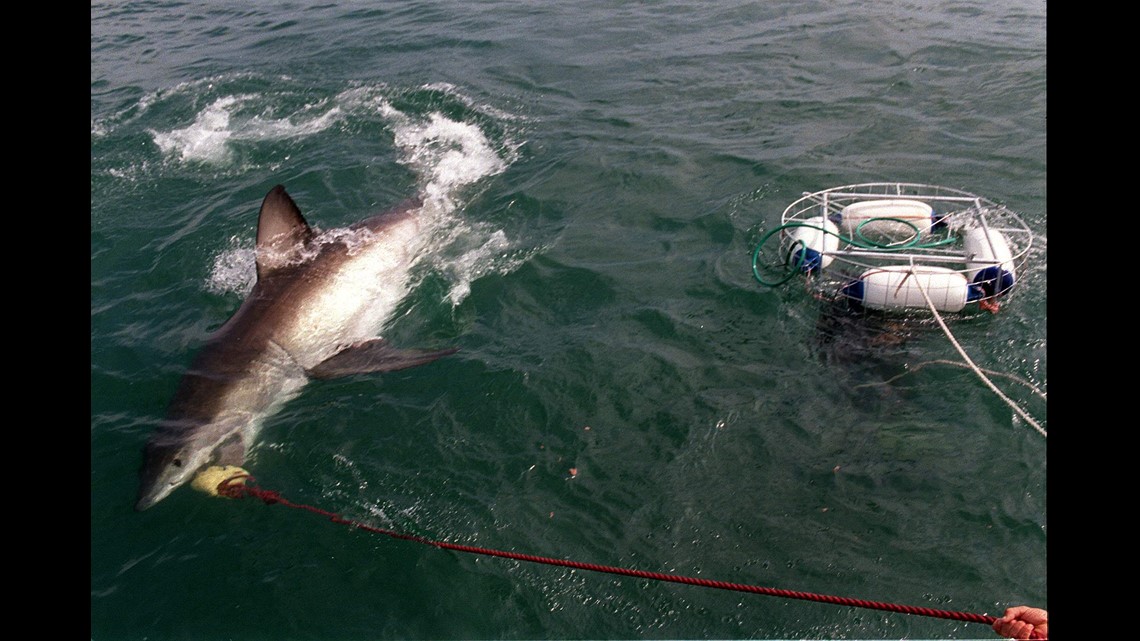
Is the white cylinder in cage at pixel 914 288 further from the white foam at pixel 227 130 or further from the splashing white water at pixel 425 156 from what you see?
the white foam at pixel 227 130

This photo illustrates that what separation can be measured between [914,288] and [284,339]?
6.03 m

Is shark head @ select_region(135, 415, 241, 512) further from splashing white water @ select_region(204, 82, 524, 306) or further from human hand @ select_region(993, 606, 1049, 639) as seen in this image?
human hand @ select_region(993, 606, 1049, 639)

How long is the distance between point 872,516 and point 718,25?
12.8 meters

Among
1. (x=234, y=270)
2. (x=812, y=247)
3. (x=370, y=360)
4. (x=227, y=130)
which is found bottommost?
(x=370, y=360)

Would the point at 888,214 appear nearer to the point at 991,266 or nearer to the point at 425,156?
the point at 991,266

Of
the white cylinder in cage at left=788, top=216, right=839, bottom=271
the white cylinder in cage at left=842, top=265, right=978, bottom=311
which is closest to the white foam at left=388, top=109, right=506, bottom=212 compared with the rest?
the white cylinder in cage at left=788, top=216, right=839, bottom=271

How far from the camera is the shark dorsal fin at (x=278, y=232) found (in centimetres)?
808

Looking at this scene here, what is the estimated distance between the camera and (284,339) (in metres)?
7.36

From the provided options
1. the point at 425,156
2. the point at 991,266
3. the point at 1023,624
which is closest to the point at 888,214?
the point at 991,266

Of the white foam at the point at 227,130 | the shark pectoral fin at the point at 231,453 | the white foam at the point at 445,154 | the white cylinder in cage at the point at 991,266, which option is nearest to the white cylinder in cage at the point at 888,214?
the white cylinder in cage at the point at 991,266

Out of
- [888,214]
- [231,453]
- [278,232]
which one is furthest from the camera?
[888,214]

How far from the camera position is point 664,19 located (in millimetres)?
16469

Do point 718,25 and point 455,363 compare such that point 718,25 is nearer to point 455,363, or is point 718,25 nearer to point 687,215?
point 687,215
